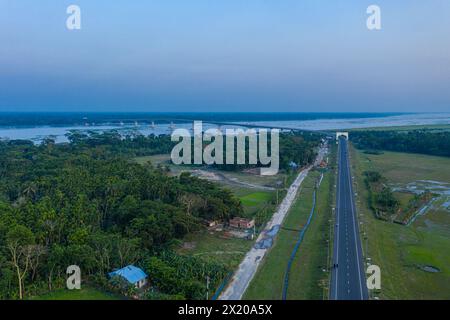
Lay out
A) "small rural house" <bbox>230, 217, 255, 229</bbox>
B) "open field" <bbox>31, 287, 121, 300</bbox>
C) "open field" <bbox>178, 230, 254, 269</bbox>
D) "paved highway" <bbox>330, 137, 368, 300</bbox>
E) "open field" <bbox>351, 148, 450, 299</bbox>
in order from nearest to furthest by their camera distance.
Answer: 1. "open field" <bbox>31, 287, 121, 300</bbox>
2. "paved highway" <bbox>330, 137, 368, 300</bbox>
3. "open field" <bbox>351, 148, 450, 299</bbox>
4. "open field" <bbox>178, 230, 254, 269</bbox>
5. "small rural house" <bbox>230, 217, 255, 229</bbox>

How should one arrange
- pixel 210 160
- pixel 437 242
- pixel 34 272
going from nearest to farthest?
1. pixel 34 272
2. pixel 437 242
3. pixel 210 160

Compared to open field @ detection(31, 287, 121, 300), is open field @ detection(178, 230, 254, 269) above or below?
above

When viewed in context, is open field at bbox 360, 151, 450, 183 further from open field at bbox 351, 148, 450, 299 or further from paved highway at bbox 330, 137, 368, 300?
paved highway at bbox 330, 137, 368, 300

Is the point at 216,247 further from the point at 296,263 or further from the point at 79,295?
the point at 79,295

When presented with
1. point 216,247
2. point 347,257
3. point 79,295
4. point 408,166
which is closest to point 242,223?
point 216,247

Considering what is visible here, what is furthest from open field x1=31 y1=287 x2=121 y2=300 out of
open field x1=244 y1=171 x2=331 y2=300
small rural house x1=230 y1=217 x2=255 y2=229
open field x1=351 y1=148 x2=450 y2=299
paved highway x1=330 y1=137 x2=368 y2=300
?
open field x1=351 y1=148 x2=450 y2=299
